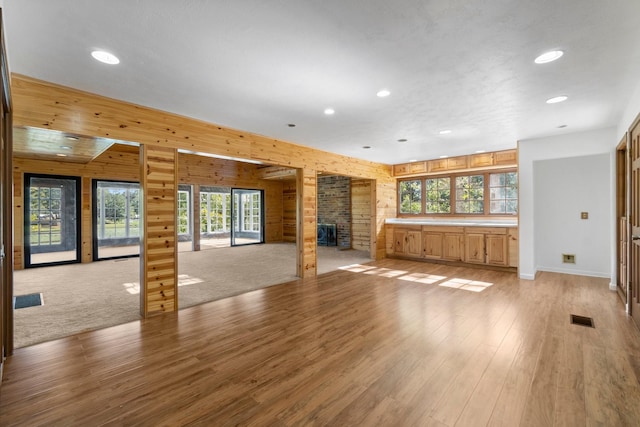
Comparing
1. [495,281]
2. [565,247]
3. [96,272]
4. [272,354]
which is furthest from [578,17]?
[96,272]

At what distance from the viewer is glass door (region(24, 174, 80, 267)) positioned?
253 inches

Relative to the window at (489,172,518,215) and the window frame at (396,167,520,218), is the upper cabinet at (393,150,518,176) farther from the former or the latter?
the window at (489,172,518,215)

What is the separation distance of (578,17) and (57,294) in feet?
21.2

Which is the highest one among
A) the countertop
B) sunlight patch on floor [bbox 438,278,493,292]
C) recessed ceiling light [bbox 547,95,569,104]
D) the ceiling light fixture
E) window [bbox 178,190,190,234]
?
the ceiling light fixture

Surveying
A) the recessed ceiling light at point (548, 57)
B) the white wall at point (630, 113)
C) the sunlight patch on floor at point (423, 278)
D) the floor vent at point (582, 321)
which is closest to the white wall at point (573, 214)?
the white wall at point (630, 113)

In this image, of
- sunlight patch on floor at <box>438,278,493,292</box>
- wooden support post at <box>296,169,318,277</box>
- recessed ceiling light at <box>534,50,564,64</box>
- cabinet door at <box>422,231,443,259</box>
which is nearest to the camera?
recessed ceiling light at <box>534,50,564,64</box>

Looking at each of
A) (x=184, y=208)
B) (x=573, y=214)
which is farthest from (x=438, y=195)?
(x=184, y=208)

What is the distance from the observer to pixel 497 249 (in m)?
5.84

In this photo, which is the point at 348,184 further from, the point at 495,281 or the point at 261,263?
the point at 495,281

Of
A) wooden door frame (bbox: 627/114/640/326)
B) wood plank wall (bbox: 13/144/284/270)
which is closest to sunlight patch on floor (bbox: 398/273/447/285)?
wooden door frame (bbox: 627/114/640/326)

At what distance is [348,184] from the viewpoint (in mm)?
9523

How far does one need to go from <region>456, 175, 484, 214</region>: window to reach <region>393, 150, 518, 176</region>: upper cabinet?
550mm

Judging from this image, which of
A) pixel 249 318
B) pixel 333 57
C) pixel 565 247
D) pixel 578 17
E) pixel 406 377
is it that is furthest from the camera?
pixel 565 247

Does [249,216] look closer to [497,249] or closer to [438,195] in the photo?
[438,195]
